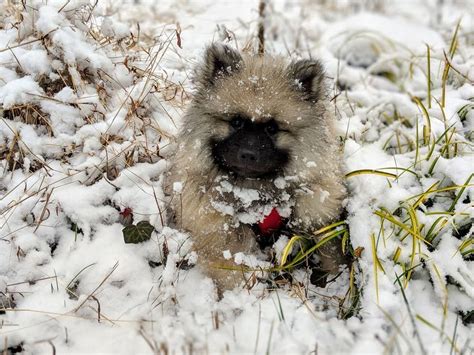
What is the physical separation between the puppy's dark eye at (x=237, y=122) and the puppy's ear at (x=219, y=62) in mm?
274

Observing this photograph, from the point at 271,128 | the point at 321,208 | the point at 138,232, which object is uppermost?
the point at 271,128

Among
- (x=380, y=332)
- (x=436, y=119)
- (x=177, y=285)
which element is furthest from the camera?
(x=436, y=119)

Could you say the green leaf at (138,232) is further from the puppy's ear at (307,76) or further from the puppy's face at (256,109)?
the puppy's ear at (307,76)

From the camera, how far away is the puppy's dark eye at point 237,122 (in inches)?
101

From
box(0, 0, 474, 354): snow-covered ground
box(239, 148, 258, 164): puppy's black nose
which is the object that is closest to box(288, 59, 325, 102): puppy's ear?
box(239, 148, 258, 164): puppy's black nose

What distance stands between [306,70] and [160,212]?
4.00 ft

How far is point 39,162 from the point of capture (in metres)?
3.04

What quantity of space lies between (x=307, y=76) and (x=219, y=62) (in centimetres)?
51

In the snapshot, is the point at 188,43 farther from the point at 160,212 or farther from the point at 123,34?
the point at 160,212

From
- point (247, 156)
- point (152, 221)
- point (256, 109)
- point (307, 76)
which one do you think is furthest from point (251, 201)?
point (307, 76)

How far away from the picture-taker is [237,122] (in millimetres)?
2598

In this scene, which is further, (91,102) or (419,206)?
(91,102)

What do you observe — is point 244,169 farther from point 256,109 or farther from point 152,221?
point 152,221

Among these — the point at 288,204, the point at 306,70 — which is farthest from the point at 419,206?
the point at 306,70
